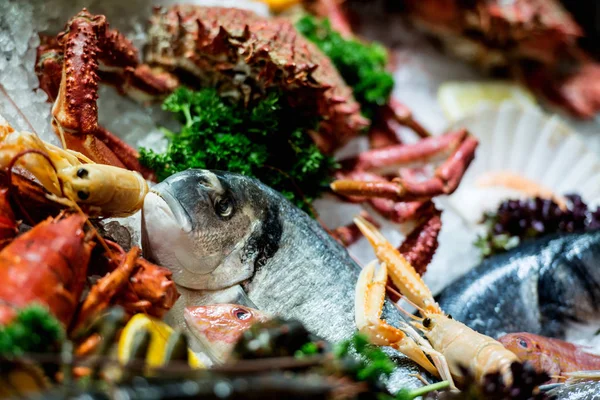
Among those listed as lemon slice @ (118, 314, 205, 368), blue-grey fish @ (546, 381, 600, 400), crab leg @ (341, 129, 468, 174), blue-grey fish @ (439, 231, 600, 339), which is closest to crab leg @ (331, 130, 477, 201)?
crab leg @ (341, 129, 468, 174)

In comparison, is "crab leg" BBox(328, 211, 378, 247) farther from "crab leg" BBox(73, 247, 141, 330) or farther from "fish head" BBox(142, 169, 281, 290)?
"crab leg" BBox(73, 247, 141, 330)

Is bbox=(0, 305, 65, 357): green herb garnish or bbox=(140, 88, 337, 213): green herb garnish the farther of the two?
bbox=(140, 88, 337, 213): green herb garnish

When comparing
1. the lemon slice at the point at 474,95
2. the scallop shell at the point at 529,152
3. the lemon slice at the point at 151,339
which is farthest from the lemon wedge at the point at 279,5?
the lemon slice at the point at 151,339

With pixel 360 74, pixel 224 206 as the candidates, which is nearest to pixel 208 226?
pixel 224 206

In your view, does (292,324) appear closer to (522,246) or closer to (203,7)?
(522,246)

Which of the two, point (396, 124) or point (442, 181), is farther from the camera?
point (396, 124)

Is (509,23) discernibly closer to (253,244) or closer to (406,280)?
(406,280)

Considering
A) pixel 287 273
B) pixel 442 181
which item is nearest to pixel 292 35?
pixel 442 181

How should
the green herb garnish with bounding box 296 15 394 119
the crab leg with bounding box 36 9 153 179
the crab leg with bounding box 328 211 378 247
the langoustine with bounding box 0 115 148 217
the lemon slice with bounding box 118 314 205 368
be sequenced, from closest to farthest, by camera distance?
the lemon slice with bounding box 118 314 205 368
the langoustine with bounding box 0 115 148 217
the crab leg with bounding box 36 9 153 179
the crab leg with bounding box 328 211 378 247
the green herb garnish with bounding box 296 15 394 119
